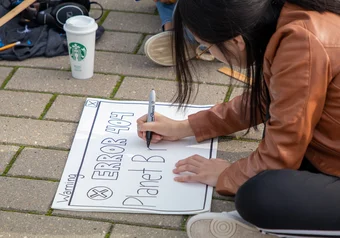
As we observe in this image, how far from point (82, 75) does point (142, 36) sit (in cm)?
46

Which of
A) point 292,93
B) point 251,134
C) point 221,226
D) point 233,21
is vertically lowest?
point 251,134

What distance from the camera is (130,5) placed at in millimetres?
3430

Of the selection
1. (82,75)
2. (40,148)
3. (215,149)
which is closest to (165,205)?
(215,149)

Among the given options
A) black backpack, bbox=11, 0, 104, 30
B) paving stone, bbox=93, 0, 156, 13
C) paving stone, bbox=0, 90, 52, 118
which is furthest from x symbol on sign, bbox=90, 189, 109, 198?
paving stone, bbox=93, 0, 156, 13

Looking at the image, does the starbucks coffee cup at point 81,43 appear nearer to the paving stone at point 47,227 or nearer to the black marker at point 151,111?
the black marker at point 151,111

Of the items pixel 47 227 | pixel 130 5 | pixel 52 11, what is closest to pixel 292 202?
pixel 47 227

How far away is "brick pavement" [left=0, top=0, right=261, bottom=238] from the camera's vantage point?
2.03m

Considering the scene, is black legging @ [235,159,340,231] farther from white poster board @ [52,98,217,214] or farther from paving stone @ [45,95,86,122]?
paving stone @ [45,95,86,122]

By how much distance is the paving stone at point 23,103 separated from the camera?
8.52 feet

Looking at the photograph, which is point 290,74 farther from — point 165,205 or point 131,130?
point 131,130

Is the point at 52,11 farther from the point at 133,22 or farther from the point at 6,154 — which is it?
the point at 6,154

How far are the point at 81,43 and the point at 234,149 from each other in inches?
31.4

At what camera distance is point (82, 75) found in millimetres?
2824

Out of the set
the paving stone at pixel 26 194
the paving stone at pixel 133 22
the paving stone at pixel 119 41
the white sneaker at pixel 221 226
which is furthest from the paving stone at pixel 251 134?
the paving stone at pixel 133 22
